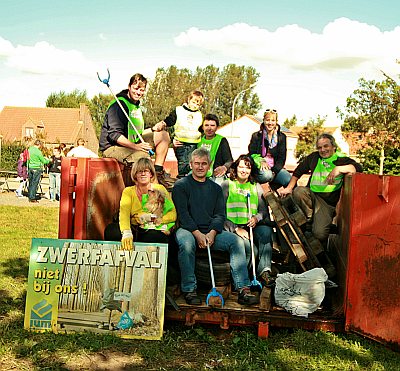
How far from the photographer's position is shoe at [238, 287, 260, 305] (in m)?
4.87

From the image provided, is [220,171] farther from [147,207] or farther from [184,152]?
[147,207]

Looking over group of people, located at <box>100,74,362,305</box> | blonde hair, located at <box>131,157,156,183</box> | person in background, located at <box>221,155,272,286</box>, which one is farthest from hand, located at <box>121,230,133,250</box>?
person in background, located at <box>221,155,272,286</box>

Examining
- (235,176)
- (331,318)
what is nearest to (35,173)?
(235,176)

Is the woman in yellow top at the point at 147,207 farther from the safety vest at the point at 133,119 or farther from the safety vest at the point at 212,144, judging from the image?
the safety vest at the point at 212,144

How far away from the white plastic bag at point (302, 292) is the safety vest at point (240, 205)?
916mm

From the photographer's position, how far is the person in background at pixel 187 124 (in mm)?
6531

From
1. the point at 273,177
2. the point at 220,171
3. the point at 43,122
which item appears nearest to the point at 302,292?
the point at 220,171

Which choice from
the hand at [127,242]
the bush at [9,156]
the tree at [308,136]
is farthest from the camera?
the tree at [308,136]

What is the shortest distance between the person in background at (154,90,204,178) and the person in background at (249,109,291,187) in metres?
0.70

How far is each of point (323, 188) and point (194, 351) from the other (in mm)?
2244

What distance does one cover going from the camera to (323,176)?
5711 mm

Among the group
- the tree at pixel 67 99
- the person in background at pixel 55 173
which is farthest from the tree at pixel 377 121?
the tree at pixel 67 99

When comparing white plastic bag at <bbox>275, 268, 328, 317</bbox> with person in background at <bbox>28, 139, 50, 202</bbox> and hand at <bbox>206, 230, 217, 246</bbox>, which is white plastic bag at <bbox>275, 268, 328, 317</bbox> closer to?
hand at <bbox>206, 230, 217, 246</bbox>

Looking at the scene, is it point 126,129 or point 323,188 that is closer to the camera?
point 323,188
